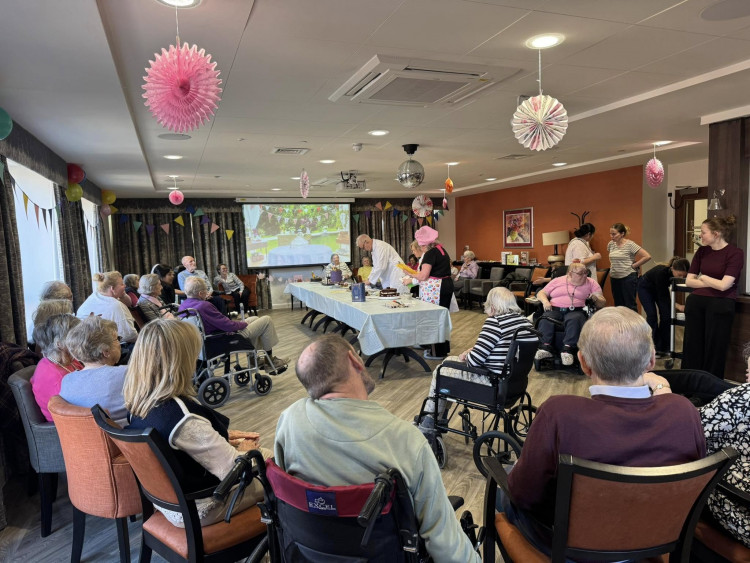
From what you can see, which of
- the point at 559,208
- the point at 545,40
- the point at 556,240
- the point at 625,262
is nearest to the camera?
the point at 545,40

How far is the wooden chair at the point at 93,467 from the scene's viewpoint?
5.82ft

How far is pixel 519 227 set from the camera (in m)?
10.5

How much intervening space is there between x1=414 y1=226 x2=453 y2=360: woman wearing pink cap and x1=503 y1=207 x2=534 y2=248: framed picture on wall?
4.96 m

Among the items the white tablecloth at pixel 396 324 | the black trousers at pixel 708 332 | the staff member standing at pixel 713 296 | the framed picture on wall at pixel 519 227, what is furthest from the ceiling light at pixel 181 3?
the framed picture on wall at pixel 519 227

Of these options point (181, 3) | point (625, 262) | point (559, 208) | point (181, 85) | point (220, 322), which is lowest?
point (220, 322)

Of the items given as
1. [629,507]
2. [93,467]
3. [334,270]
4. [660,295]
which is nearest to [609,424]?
[629,507]

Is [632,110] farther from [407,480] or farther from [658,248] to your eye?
[658,248]

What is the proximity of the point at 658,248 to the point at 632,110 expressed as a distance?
15.8 feet

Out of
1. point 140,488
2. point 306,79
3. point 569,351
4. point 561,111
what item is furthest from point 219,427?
point 569,351

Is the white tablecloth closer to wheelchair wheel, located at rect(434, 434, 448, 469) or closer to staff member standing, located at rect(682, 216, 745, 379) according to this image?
wheelchair wheel, located at rect(434, 434, 448, 469)

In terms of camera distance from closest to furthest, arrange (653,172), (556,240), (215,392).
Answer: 1. (215,392)
2. (653,172)
3. (556,240)

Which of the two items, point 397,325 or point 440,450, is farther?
point 397,325

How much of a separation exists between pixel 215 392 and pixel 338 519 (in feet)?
11.3

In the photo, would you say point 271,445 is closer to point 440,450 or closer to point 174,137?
point 440,450
